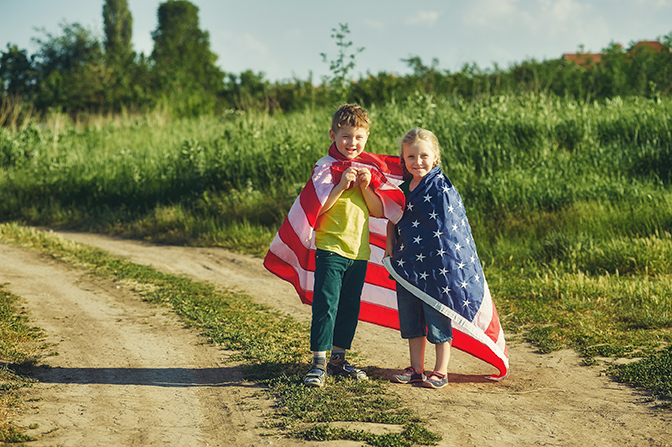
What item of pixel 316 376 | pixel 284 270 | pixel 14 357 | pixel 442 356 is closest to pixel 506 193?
pixel 442 356

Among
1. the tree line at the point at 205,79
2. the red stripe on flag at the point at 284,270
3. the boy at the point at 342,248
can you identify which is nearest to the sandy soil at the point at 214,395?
the boy at the point at 342,248

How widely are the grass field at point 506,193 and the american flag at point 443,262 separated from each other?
3.85 feet

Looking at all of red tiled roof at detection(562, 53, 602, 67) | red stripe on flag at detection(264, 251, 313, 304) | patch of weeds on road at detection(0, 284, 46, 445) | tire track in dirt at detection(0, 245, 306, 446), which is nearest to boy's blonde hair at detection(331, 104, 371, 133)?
red stripe on flag at detection(264, 251, 313, 304)

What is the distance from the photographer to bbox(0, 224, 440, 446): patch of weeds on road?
10.8 ft

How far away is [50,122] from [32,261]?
1342 cm

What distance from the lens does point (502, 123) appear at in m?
11.2

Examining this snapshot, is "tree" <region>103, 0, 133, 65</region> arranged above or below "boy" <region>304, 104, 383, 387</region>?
above

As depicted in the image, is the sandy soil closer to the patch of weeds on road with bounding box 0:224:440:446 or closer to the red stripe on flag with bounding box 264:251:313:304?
the patch of weeds on road with bounding box 0:224:440:446

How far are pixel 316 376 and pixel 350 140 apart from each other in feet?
5.07

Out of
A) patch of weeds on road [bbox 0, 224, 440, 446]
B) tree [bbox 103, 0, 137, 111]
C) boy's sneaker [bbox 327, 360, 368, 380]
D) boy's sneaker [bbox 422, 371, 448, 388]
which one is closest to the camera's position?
patch of weeds on road [bbox 0, 224, 440, 446]

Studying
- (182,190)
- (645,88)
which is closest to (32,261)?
(182,190)

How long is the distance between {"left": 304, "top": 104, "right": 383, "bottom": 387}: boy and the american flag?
10.0 inches

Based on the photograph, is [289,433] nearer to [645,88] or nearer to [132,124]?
[645,88]

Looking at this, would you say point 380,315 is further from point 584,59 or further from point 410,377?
point 584,59
